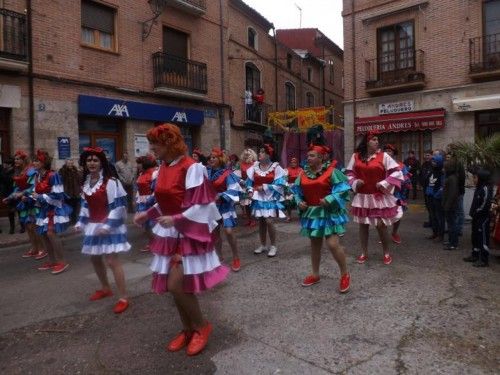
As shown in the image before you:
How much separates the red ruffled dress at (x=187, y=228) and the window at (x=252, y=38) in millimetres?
20372

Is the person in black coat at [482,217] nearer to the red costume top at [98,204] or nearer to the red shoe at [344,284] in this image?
the red shoe at [344,284]

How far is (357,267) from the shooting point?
20.5 feet

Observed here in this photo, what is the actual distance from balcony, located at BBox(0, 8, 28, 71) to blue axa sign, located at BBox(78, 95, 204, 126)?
2022 millimetres

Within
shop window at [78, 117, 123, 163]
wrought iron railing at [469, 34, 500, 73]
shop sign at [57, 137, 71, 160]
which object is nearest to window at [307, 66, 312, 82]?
wrought iron railing at [469, 34, 500, 73]

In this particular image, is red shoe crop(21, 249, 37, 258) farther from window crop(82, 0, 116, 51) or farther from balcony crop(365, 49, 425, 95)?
balcony crop(365, 49, 425, 95)

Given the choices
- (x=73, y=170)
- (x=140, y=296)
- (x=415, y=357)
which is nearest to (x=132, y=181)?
(x=73, y=170)

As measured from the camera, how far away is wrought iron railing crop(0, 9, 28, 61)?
11352 millimetres

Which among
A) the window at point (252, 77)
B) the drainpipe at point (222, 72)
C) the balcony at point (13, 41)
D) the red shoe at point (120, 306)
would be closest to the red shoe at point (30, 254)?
the red shoe at point (120, 306)

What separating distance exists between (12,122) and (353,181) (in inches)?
381

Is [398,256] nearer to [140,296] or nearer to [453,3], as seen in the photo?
[140,296]

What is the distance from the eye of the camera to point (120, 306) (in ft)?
15.4

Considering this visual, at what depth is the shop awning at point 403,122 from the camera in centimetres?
1592

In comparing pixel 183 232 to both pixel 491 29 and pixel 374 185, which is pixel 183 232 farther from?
pixel 491 29

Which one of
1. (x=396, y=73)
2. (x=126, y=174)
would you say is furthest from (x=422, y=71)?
(x=126, y=174)
